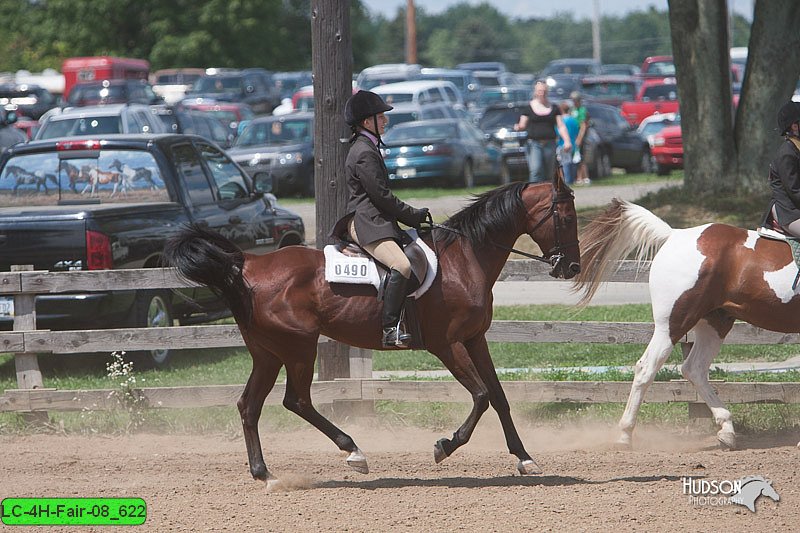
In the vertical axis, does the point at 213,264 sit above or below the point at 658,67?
above

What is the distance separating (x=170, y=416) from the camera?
10523 mm

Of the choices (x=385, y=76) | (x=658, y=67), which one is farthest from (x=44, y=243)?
(x=658, y=67)

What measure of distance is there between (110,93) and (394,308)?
3392 centimetres

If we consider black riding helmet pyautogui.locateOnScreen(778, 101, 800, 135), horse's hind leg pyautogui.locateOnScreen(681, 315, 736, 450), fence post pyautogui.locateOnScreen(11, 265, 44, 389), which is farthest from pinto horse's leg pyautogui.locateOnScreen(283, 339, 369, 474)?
black riding helmet pyautogui.locateOnScreen(778, 101, 800, 135)

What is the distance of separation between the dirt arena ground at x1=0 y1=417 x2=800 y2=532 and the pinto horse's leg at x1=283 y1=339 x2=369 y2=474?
0.60 ft

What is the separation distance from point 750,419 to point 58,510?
18.2ft

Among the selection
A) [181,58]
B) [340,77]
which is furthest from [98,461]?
[181,58]

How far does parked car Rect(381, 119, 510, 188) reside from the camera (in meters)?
26.5

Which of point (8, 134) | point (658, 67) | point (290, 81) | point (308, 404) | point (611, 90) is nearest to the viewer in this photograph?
point (308, 404)

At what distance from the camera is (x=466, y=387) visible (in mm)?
8031

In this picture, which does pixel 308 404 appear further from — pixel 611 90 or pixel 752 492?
pixel 611 90

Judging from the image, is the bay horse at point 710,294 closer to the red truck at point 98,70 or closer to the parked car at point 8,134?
the parked car at point 8,134

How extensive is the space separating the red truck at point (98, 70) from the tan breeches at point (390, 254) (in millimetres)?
43954

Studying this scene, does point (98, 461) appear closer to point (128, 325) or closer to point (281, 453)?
point (281, 453)
